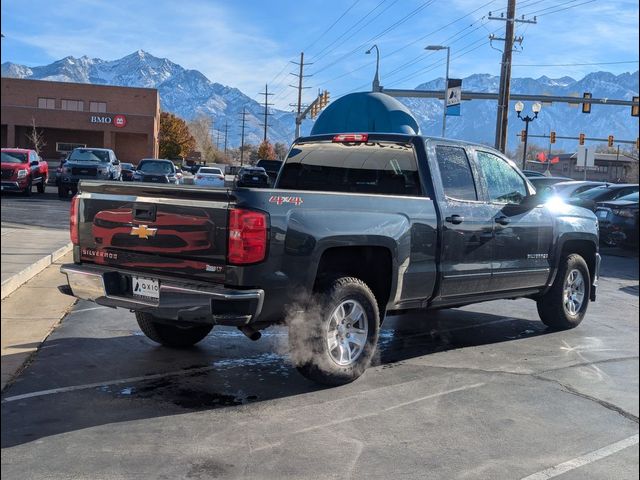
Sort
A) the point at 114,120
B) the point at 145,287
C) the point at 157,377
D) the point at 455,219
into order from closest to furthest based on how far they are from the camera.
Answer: the point at 145,287 < the point at 157,377 < the point at 455,219 < the point at 114,120

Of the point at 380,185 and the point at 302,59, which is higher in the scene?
the point at 302,59

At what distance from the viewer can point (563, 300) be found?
7.39 meters

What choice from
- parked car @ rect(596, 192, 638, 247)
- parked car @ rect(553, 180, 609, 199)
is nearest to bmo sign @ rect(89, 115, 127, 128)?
parked car @ rect(553, 180, 609, 199)

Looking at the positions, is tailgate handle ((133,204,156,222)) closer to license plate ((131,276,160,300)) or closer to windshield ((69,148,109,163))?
license plate ((131,276,160,300))

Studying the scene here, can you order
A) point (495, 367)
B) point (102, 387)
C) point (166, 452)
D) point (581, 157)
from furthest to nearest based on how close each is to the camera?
point (581, 157)
point (495, 367)
point (102, 387)
point (166, 452)

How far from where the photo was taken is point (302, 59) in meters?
66.8

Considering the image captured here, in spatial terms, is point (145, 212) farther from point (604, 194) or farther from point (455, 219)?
point (604, 194)

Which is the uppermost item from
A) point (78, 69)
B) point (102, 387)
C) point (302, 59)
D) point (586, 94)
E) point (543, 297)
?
point (302, 59)

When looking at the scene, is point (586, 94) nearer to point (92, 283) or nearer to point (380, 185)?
point (380, 185)

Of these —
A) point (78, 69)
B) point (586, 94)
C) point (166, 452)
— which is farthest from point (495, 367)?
point (586, 94)

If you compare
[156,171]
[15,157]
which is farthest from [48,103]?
[15,157]

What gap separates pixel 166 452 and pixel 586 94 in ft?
108

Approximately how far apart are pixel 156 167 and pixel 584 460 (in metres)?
24.8

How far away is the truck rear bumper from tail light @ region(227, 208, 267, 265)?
23 centimetres
